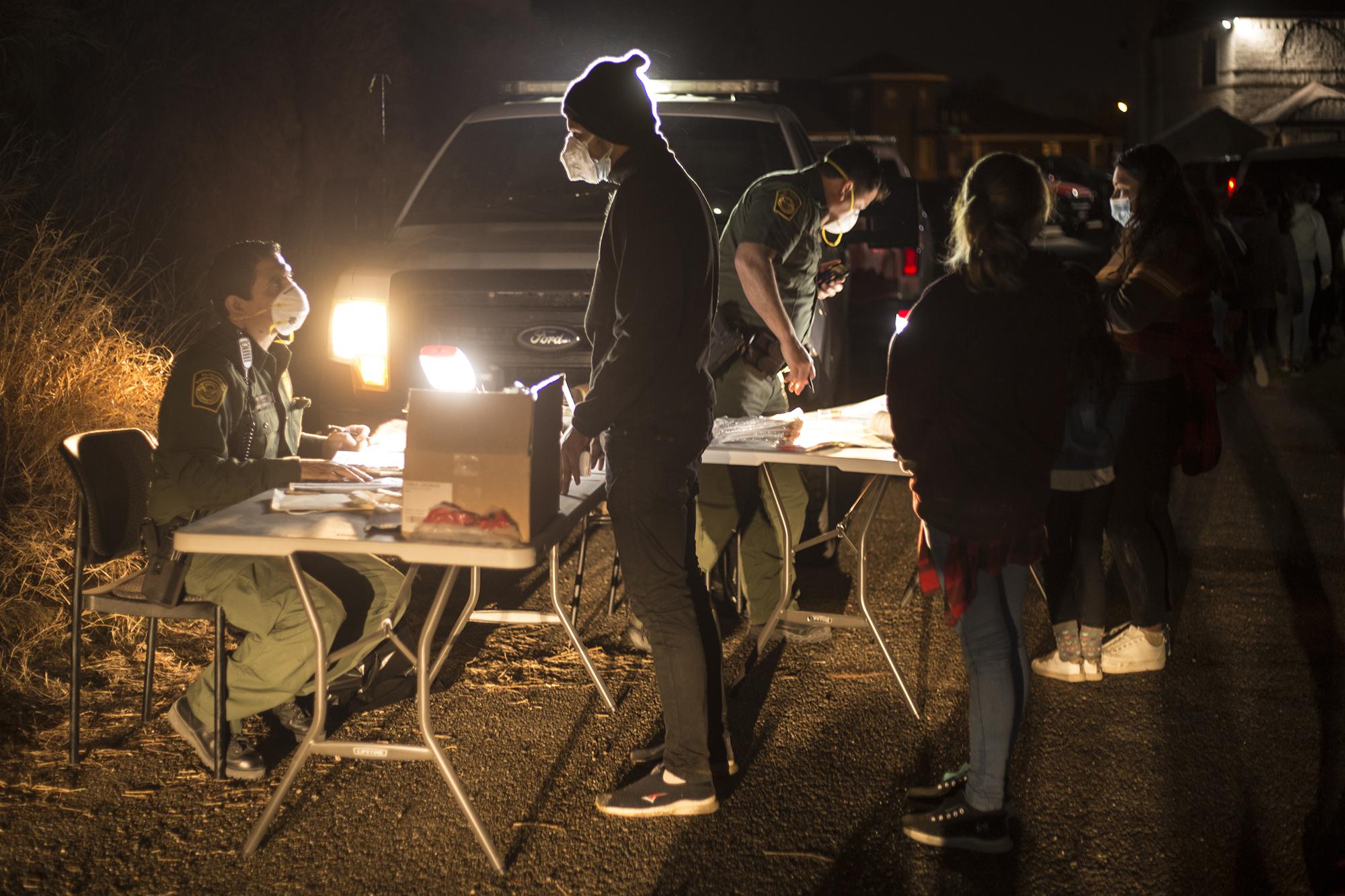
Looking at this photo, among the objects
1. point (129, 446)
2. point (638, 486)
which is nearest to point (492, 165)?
point (129, 446)

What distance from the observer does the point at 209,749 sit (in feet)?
13.4

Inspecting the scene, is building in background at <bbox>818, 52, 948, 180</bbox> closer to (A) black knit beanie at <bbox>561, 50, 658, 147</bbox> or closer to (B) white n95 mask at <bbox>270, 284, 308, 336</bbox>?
(B) white n95 mask at <bbox>270, 284, 308, 336</bbox>

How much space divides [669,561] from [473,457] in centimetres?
A: 72

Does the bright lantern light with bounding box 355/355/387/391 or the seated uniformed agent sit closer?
the seated uniformed agent

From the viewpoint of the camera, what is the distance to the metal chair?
13.1 feet

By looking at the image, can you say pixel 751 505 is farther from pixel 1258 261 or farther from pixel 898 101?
pixel 898 101

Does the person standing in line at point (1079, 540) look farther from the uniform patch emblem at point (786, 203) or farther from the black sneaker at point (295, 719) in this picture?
the black sneaker at point (295, 719)

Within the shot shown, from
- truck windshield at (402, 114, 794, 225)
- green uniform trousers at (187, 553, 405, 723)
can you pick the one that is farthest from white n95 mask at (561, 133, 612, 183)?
truck windshield at (402, 114, 794, 225)

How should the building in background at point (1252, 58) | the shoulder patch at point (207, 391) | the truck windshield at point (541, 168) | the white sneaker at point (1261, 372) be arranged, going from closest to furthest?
the shoulder patch at point (207, 391) < the truck windshield at point (541, 168) < the white sneaker at point (1261, 372) < the building in background at point (1252, 58)

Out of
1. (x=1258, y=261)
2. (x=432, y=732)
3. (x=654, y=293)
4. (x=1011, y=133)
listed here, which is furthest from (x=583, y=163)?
(x=1011, y=133)

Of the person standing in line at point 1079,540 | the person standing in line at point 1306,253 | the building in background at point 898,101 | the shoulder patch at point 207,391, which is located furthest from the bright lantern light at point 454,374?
the building in background at point 898,101

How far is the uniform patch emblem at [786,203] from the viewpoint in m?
5.13

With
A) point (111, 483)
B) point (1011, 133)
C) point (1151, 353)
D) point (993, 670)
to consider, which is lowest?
point (993, 670)

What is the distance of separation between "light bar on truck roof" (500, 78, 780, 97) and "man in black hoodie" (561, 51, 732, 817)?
153 inches
